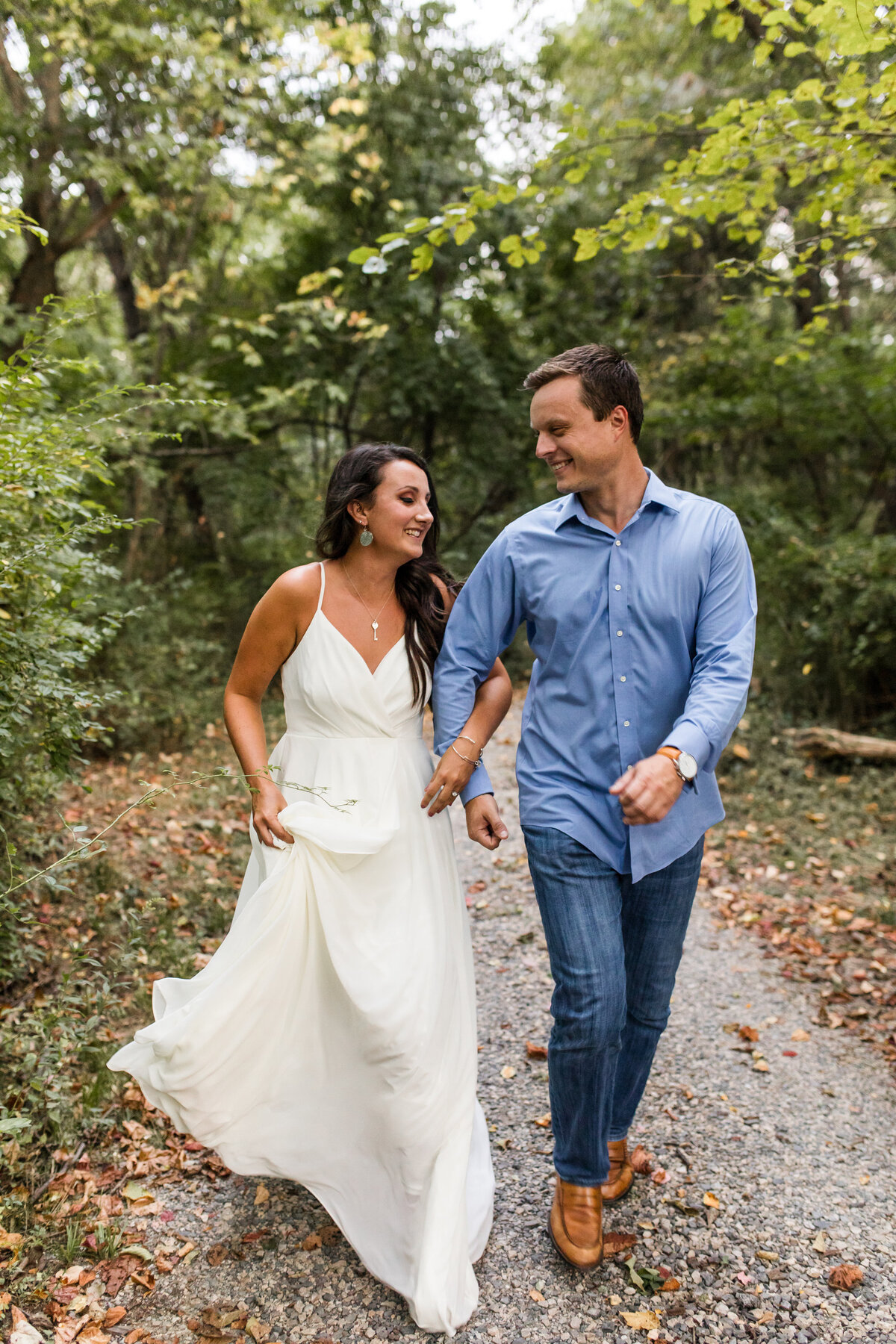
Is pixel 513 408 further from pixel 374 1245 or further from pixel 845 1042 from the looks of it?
pixel 374 1245

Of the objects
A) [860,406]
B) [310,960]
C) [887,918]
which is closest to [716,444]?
[860,406]

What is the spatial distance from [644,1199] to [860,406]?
915cm

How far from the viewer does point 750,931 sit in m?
5.64

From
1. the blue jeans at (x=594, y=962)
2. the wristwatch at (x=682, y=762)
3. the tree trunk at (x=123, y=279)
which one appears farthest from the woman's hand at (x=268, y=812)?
the tree trunk at (x=123, y=279)

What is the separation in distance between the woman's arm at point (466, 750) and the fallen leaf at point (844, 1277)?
6.00ft

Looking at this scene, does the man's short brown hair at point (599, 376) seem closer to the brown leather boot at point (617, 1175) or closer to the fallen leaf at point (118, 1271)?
the brown leather boot at point (617, 1175)

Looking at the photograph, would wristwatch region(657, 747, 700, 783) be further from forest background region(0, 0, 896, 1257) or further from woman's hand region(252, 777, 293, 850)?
forest background region(0, 0, 896, 1257)

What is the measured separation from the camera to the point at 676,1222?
3059 mm

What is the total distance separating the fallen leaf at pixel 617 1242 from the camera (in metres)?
2.92

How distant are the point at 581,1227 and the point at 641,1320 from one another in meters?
0.28

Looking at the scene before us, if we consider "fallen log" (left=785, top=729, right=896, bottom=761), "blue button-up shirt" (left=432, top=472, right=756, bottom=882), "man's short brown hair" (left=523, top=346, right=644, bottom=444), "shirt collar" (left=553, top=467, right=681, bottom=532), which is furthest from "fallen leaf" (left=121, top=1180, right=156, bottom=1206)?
"fallen log" (left=785, top=729, right=896, bottom=761)

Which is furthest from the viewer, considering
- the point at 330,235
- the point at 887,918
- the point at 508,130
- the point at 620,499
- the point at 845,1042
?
the point at 508,130

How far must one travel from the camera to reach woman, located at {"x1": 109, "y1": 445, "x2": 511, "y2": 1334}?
106 inches

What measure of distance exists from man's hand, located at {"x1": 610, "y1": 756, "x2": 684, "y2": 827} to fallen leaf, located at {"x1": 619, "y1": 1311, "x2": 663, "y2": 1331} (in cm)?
147
